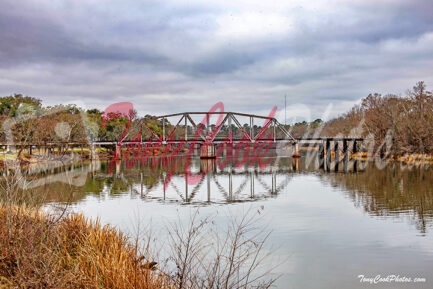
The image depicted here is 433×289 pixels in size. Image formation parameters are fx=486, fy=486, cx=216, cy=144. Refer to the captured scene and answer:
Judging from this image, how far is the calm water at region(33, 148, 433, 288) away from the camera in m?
14.7

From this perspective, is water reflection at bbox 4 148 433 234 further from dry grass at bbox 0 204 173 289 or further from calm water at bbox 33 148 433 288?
dry grass at bbox 0 204 173 289

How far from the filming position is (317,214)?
2553 centimetres

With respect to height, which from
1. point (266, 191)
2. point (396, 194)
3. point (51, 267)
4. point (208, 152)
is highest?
point (208, 152)

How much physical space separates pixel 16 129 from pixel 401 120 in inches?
2309

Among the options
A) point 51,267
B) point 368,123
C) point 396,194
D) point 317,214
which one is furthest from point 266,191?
point 368,123

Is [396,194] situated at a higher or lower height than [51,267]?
lower

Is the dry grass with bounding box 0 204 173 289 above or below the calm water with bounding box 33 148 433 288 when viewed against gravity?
above

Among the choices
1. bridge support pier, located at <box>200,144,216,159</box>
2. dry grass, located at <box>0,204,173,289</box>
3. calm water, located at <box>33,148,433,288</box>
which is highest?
bridge support pier, located at <box>200,144,216,159</box>

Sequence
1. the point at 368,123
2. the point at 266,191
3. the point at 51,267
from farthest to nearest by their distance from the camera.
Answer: the point at 368,123 < the point at 266,191 < the point at 51,267

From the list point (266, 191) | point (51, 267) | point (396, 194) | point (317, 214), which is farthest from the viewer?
point (266, 191)

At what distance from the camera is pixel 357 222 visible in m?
22.8

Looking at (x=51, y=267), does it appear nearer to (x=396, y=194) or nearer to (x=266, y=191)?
(x=396, y=194)

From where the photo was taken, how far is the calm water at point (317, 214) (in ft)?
48.4

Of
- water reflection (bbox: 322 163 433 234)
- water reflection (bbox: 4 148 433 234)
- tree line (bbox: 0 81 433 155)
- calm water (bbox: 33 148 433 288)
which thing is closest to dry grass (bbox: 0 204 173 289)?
calm water (bbox: 33 148 433 288)
